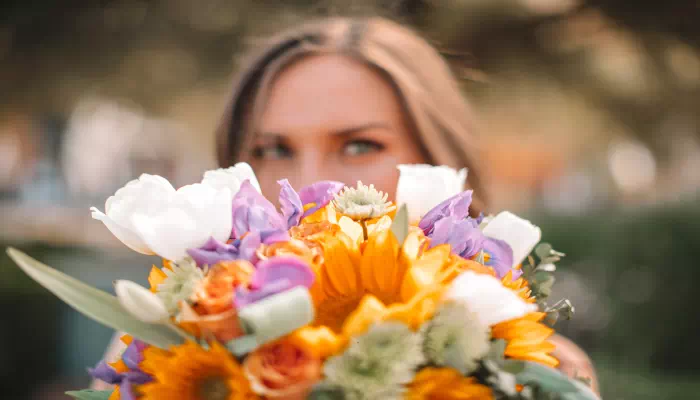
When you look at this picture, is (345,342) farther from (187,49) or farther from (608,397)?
(187,49)

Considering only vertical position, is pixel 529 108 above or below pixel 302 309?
above

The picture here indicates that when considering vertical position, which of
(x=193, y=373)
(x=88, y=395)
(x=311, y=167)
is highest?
(x=311, y=167)

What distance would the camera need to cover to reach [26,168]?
12.5m

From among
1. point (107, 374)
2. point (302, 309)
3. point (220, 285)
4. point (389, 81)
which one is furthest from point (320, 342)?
point (389, 81)

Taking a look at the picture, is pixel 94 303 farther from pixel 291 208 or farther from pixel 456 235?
pixel 456 235

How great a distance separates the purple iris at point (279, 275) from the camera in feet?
2.42

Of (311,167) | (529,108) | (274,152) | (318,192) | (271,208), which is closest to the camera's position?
(271,208)

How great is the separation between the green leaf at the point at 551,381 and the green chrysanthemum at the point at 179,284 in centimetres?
41

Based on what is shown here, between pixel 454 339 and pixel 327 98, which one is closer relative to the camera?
pixel 454 339

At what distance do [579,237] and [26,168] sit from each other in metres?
11.3

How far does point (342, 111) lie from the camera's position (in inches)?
74.4

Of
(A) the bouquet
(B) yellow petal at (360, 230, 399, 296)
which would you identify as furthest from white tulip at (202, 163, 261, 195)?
(B) yellow petal at (360, 230, 399, 296)

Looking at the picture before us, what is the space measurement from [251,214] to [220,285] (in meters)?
0.14

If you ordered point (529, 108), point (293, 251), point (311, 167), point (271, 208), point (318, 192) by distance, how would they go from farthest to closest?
point (529, 108) < point (311, 167) < point (318, 192) < point (271, 208) < point (293, 251)
